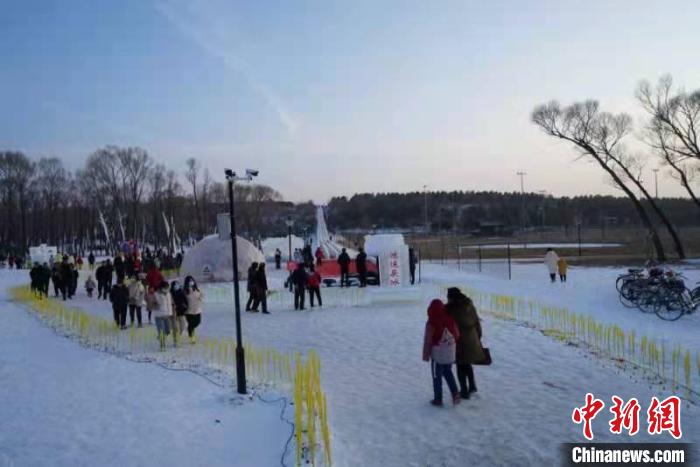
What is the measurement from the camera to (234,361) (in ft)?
37.0

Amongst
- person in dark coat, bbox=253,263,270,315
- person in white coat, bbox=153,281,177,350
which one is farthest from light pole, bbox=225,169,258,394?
person in dark coat, bbox=253,263,270,315

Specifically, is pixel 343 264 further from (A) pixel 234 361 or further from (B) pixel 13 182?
(B) pixel 13 182

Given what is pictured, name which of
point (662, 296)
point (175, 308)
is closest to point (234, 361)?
point (175, 308)

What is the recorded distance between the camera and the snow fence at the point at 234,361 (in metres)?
6.55

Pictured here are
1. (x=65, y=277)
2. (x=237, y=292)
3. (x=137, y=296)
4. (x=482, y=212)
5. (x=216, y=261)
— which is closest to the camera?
(x=237, y=292)

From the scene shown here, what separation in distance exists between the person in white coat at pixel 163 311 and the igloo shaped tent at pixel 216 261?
48.2 ft

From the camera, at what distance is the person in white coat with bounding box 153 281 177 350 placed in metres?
12.4

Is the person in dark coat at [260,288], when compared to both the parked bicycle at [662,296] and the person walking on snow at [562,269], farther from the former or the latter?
the person walking on snow at [562,269]

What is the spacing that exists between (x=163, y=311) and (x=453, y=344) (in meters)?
7.08

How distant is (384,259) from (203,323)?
20.5ft

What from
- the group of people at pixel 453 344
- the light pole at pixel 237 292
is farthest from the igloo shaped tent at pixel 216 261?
the group of people at pixel 453 344

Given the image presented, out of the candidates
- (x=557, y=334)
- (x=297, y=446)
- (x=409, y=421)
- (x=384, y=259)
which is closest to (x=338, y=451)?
(x=297, y=446)

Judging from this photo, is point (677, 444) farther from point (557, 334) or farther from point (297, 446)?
point (557, 334)

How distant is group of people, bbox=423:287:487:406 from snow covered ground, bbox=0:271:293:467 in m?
2.14
